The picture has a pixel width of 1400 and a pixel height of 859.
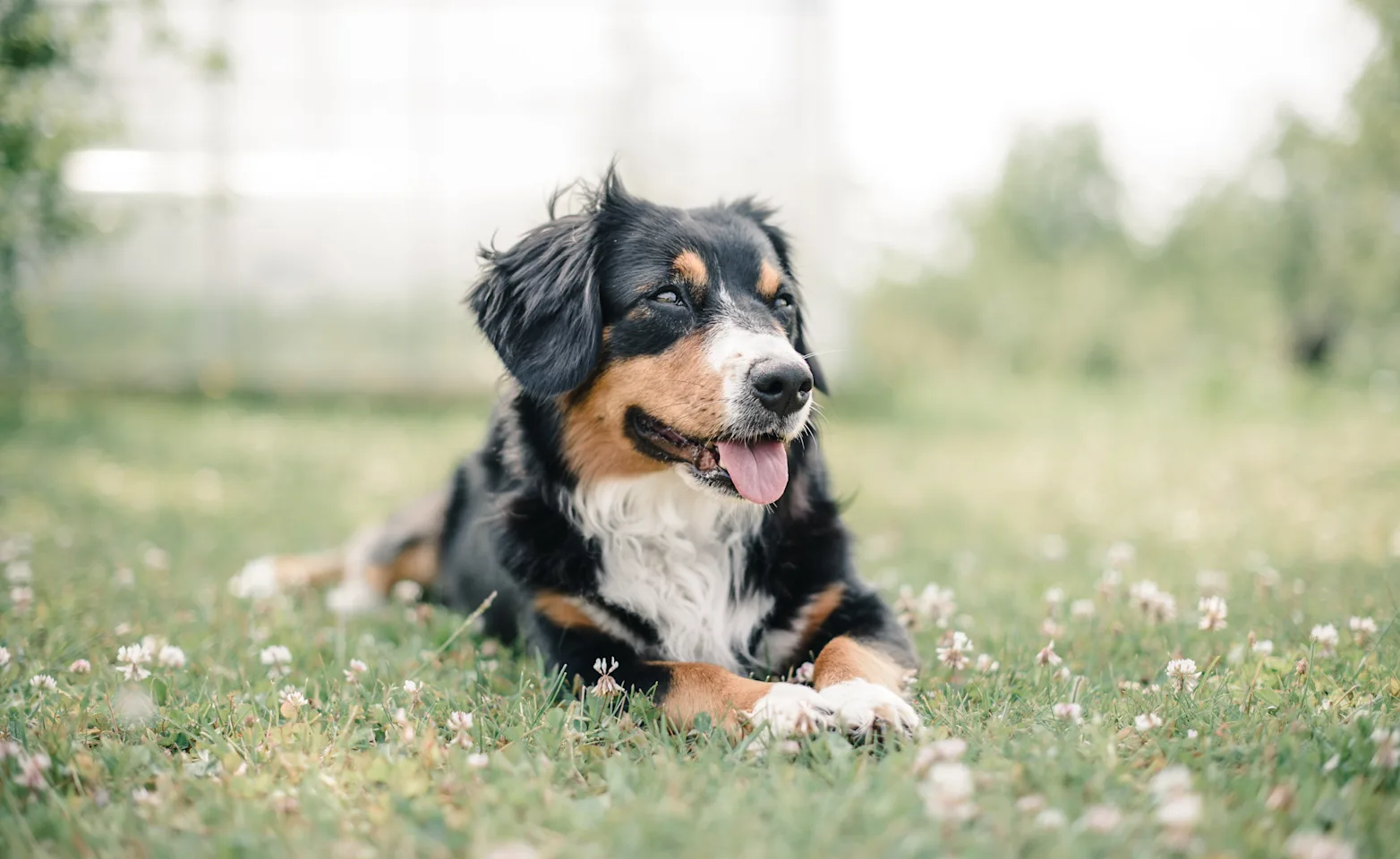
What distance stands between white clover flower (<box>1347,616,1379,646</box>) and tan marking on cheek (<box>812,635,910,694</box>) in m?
1.44

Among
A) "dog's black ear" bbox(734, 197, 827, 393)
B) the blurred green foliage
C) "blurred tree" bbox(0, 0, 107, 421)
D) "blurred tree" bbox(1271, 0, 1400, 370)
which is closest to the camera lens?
"dog's black ear" bbox(734, 197, 827, 393)

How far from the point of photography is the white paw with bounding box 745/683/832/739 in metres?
2.36

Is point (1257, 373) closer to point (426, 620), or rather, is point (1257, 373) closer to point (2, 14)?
point (426, 620)

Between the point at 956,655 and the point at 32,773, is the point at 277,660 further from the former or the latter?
the point at 956,655

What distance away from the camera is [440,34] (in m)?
13.6

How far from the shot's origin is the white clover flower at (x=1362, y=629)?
10.3 ft

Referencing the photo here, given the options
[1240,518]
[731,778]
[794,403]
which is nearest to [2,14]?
[794,403]

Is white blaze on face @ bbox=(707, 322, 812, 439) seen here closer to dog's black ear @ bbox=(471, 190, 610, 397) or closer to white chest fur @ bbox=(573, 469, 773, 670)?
white chest fur @ bbox=(573, 469, 773, 670)

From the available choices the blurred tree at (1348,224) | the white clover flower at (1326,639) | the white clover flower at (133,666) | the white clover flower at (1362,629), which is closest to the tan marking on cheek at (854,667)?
the white clover flower at (1326,639)

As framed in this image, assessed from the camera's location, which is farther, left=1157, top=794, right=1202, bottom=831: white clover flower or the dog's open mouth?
the dog's open mouth

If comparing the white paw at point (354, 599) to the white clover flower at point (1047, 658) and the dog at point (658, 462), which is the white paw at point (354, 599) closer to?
the dog at point (658, 462)

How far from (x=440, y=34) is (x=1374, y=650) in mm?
13269

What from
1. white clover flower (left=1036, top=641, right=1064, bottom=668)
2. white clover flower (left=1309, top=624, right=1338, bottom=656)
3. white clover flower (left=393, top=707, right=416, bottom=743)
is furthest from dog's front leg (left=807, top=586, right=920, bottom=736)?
white clover flower (left=1309, top=624, right=1338, bottom=656)

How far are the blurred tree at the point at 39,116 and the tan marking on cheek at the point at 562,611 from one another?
5.14 meters
